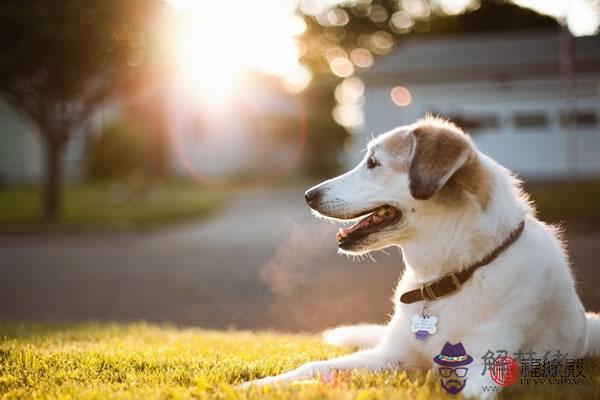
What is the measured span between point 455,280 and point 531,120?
22183mm

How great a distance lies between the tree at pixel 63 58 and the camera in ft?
48.5

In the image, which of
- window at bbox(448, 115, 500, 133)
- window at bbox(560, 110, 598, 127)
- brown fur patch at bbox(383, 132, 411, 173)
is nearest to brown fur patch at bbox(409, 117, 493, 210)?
brown fur patch at bbox(383, 132, 411, 173)

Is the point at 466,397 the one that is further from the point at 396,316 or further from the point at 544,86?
the point at 544,86

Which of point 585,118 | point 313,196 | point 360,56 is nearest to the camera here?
point 313,196

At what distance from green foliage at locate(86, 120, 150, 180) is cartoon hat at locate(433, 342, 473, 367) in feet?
96.0

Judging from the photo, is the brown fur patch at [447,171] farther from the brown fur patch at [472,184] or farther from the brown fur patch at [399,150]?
the brown fur patch at [399,150]

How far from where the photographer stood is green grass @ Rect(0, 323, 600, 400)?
126 inches

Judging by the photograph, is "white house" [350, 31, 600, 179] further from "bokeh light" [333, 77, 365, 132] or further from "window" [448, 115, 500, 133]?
"bokeh light" [333, 77, 365, 132]

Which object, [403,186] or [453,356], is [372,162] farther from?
[453,356]

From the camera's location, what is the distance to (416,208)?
3.64m

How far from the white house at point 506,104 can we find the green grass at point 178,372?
1946 cm

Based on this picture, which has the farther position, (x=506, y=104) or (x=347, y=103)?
(x=347, y=103)

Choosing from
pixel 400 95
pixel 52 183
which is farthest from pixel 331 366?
pixel 400 95

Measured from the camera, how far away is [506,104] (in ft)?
78.1
